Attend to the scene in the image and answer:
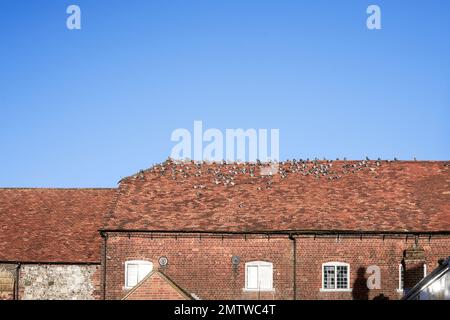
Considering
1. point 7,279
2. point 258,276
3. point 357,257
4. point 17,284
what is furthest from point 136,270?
point 357,257

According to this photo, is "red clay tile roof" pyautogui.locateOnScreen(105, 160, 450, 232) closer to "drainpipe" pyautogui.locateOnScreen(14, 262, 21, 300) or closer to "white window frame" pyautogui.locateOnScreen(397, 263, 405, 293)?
"white window frame" pyautogui.locateOnScreen(397, 263, 405, 293)

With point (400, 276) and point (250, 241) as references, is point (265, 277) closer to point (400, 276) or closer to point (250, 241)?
point (250, 241)

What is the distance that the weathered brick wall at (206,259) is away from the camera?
3553cm

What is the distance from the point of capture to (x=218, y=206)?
37312 mm

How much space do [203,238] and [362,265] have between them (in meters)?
7.60

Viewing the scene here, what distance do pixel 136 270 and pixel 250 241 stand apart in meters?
5.61

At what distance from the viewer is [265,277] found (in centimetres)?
3575

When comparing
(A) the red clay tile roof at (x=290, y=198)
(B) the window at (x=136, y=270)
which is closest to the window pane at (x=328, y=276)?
(A) the red clay tile roof at (x=290, y=198)

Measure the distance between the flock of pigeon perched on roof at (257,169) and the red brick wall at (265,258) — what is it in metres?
4.33

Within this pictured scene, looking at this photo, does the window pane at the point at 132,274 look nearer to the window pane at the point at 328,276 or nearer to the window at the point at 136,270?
the window at the point at 136,270

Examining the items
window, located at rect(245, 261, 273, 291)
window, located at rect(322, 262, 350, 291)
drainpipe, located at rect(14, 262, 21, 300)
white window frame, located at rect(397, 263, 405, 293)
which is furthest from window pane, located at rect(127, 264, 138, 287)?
white window frame, located at rect(397, 263, 405, 293)

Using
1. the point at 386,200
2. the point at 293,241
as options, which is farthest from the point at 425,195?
the point at 293,241
